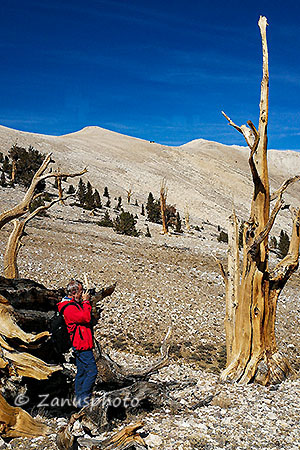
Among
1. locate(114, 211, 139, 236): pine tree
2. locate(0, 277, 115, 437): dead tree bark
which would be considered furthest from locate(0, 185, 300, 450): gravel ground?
locate(114, 211, 139, 236): pine tree

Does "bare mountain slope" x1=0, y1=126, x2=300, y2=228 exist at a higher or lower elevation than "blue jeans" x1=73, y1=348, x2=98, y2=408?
higher

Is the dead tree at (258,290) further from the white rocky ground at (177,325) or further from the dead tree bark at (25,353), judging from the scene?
the dead tree bark at (25,353)

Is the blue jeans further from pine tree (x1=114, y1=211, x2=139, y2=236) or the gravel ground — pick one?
pine tree (x1=114, y1=211, x2=139, y2=236)

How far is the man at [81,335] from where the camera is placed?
5070 millimetres

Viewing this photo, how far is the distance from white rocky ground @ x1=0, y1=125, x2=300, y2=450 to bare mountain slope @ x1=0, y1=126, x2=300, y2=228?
18.3m

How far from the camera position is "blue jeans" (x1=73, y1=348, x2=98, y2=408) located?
519cm

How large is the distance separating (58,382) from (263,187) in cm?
505

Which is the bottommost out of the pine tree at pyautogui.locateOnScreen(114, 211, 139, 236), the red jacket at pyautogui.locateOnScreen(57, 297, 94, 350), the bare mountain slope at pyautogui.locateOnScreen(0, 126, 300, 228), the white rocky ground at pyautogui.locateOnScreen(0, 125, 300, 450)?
the white rocky ground at pyautogui.locateOnScreen(0, 125, 300, 450)

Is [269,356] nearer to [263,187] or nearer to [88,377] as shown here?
[263,187]

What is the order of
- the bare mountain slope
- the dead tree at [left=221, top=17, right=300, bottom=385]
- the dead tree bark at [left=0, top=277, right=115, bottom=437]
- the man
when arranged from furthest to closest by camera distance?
the bare mountain slope < the dead tree at [left=221, top=17, right=300, bottom=385] < the man < the dead tree bark at [left=0, top=277, right=115, bottom=437]

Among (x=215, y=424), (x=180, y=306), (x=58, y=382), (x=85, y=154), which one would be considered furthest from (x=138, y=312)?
(x=85, y=154)

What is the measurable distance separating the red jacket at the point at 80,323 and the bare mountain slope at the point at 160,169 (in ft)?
103

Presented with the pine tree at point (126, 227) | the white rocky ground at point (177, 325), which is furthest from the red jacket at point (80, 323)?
the pine tree at point (126, 227)

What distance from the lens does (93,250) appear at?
1841 centimetres
